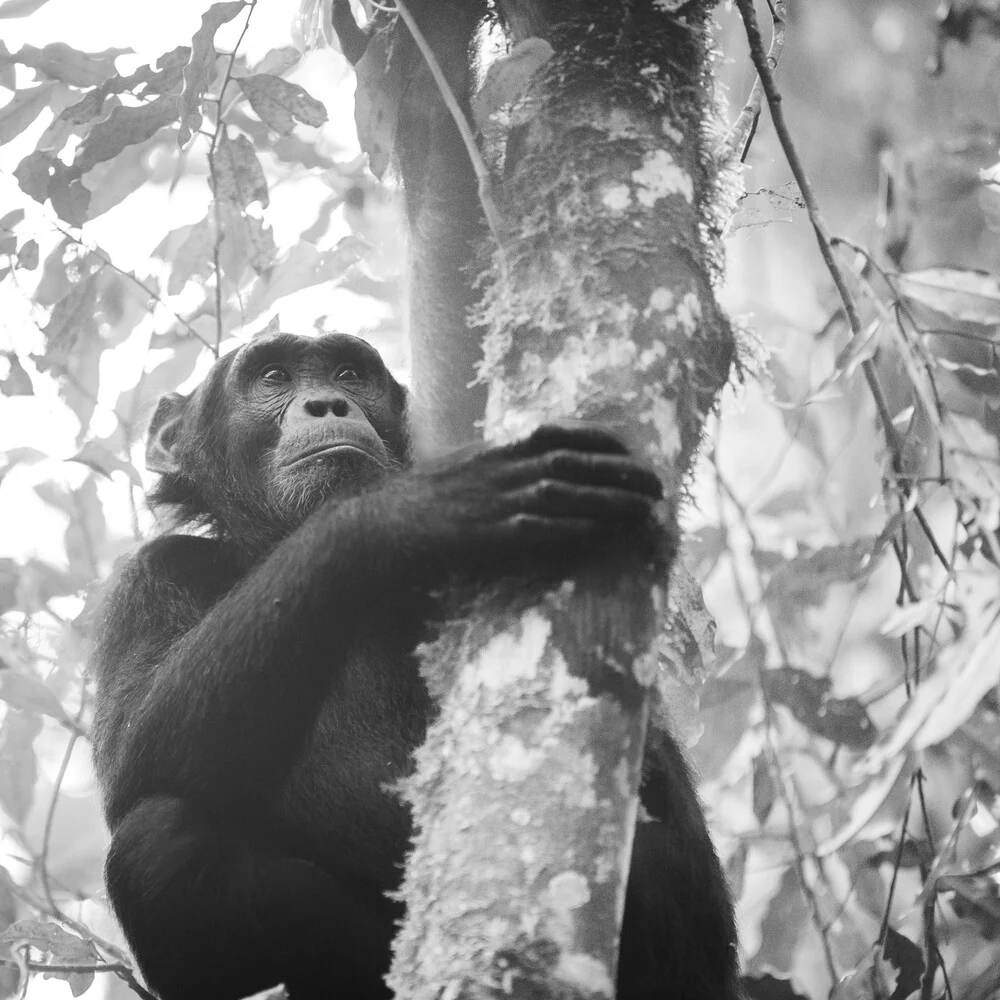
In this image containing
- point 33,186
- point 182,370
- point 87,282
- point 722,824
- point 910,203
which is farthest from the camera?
point 182,370

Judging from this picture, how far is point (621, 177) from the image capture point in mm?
2629

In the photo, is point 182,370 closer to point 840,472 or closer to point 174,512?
point 174,512

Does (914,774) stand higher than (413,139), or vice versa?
(413,139)

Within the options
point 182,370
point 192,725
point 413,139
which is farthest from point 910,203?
point 182,370

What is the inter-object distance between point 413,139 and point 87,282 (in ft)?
4.71

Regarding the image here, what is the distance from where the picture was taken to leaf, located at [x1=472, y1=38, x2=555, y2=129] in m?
2.69

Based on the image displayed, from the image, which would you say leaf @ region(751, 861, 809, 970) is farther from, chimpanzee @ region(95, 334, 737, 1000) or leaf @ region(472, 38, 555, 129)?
leaf @ region(472, 38, 555, 129)

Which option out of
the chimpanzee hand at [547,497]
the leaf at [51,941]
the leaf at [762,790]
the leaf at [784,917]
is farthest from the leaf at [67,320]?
the leaf at [784,917]

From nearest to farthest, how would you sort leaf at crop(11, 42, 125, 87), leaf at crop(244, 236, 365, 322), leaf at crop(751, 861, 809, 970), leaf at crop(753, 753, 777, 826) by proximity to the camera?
leaf at crop(753, 753, 777, 826)
leaf at crop(751, 861, 809, 970)
leaf at crop(11, 42, 125, 87)
leaf at crop(244, 236, 365, 322)

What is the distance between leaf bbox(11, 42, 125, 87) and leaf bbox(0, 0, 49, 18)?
0.36 metres

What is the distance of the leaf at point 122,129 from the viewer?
158 inches

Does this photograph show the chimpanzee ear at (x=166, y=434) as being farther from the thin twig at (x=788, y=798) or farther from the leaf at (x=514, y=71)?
the leaf at (x=514, y=71)

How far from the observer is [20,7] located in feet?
15.7

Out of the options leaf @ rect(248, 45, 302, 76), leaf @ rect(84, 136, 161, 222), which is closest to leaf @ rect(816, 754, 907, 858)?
leaf @ rect(84, 136, 161, 222)
